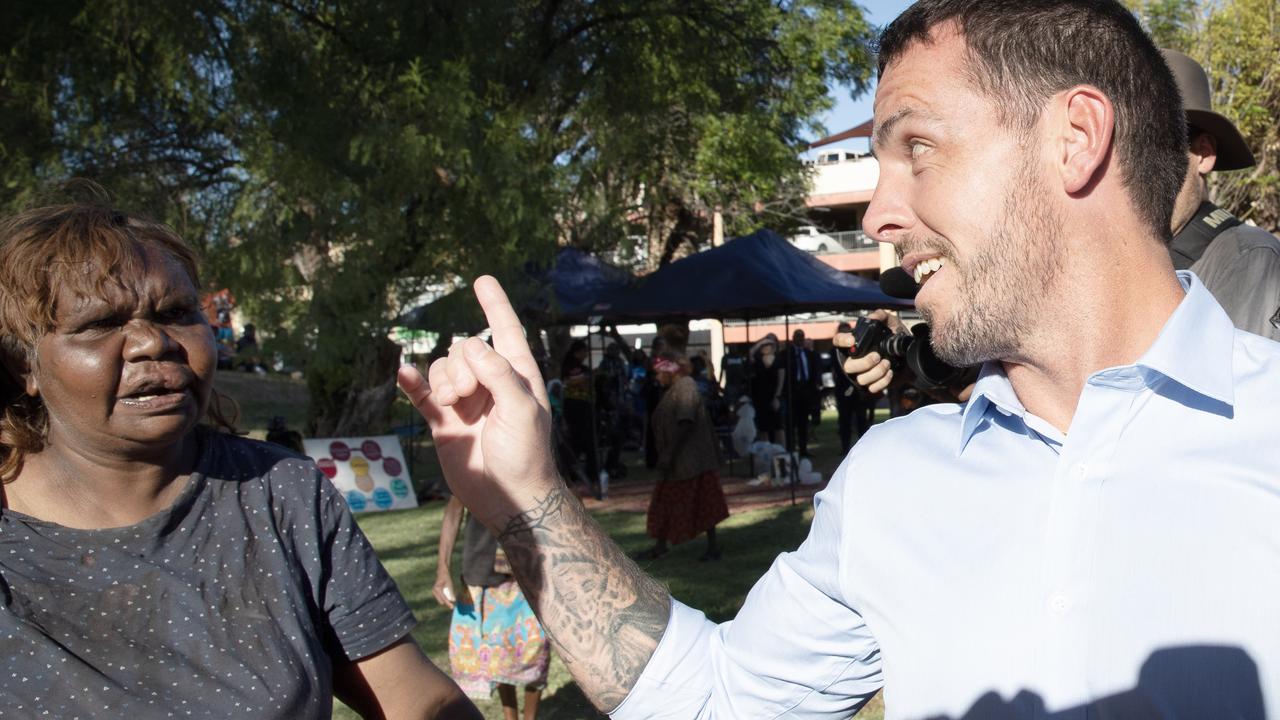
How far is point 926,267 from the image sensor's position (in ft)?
5.25

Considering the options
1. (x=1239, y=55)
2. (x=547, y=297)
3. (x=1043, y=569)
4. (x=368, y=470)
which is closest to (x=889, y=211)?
(x=1043, y=569)

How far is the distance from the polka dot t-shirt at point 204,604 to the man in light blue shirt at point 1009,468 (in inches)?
21.8

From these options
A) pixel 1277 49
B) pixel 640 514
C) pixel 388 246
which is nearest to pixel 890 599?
pixel 388 246

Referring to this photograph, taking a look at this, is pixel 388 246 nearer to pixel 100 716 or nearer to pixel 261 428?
pixel 100 716

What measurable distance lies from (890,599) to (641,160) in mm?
11072

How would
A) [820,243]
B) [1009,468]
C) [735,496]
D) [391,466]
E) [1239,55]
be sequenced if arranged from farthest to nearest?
1. [820,243]
2. [1239,55]
3. [735,496]
4. [391,466]
5. [1009,468]

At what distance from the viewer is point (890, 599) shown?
4.82 ft

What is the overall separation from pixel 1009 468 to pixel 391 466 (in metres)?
10.9

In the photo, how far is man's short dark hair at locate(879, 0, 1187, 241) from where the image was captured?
1515mm

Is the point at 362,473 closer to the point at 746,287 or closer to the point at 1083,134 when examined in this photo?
the point at 746,287

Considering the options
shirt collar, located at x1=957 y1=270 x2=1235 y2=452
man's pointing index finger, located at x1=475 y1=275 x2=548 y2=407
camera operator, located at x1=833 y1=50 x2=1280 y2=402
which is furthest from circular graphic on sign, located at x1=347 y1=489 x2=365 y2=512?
A: shirt collar, located at x1=957 y1=270 x2=1235 y2=452

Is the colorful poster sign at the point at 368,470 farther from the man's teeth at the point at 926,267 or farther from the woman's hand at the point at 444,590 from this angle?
the man's teeth at the point at 926,267

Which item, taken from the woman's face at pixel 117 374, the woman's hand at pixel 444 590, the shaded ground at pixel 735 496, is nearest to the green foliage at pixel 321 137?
the shaded ground at pixel 735 496

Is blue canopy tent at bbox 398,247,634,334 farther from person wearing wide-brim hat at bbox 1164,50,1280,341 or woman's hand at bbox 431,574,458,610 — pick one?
person wearing wide-brim hat at bbox 1164,50,1280,341
